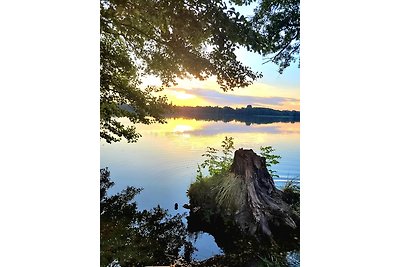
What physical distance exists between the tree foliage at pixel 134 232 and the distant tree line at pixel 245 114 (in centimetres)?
59

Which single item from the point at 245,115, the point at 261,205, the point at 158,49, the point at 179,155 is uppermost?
the point at 158,49

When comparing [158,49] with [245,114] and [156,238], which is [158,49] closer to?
[245,114]

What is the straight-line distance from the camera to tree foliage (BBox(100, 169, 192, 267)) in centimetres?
244

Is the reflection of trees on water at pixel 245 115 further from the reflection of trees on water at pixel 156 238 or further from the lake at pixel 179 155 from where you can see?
the reflection of trees on water at pixel 156 238

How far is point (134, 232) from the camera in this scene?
2469mm

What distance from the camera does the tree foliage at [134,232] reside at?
2.44m

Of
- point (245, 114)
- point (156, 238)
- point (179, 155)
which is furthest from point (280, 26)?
point (156, 238)

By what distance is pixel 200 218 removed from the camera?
2.45 metres

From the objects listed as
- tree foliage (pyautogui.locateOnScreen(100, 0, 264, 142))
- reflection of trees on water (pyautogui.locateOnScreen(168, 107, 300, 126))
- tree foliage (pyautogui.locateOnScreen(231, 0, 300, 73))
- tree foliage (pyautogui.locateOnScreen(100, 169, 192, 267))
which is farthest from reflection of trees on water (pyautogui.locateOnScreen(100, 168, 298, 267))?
tree foliage (pyautogui.locateOnScreen(231, 0, 300, 73))

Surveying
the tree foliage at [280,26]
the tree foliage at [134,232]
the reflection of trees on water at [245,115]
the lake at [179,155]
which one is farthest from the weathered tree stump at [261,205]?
the tree foliage at [280,26]

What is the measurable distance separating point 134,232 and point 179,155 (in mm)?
532

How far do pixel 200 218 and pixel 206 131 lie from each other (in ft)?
1.69
